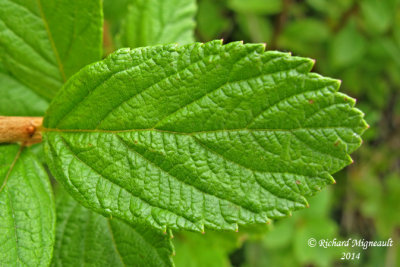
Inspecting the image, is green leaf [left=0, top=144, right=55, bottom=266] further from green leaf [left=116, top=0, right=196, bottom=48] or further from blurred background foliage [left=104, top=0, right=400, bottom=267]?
blurred background foliage [left=104, top=0, right=400, bottom=267]

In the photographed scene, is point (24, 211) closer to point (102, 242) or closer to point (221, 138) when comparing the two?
point (102, 242)

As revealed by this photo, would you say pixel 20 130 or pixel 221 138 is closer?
pixel 221 138

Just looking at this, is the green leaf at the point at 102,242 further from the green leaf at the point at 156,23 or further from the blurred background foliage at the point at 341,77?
the blurred background foliage at the point at 341,77

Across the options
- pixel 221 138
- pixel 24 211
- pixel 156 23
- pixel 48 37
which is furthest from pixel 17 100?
pixel 221 138

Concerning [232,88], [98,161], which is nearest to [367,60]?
[232,88]

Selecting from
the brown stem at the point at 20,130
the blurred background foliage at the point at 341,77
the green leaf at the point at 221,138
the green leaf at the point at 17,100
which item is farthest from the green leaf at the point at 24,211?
the blurred background foliage at the point at 341,77

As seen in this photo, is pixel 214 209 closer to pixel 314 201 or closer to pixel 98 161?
pixel 98 161
